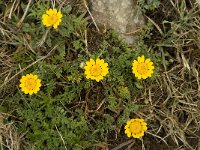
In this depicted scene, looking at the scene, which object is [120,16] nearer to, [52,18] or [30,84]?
[52,18]

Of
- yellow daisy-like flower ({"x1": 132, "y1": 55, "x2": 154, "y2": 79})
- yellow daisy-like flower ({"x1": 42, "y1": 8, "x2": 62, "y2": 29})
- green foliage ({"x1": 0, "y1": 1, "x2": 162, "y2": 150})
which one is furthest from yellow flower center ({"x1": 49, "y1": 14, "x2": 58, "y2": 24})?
yellow daisy-like flower ({"x1": 132, "y1": 55, "x2": 154, "y2": 79})

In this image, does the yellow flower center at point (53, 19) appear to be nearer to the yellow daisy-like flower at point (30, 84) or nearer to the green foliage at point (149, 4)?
the yellow daisy-like flower at point (30, 84)

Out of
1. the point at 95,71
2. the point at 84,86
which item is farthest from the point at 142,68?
the point at 84,86

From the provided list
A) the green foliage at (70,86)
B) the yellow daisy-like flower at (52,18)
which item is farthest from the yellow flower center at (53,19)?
the green foliage at (70,86)

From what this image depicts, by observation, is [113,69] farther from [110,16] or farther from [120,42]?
[110,16]

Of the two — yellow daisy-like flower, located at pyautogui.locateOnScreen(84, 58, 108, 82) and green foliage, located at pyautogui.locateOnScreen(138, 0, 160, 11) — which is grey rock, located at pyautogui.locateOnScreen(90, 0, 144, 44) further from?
yellow daisy-like flower, located at pyautogui.locateOnScreen(84, 58, 108, 82)

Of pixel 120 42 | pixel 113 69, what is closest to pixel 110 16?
pixel 120 42
